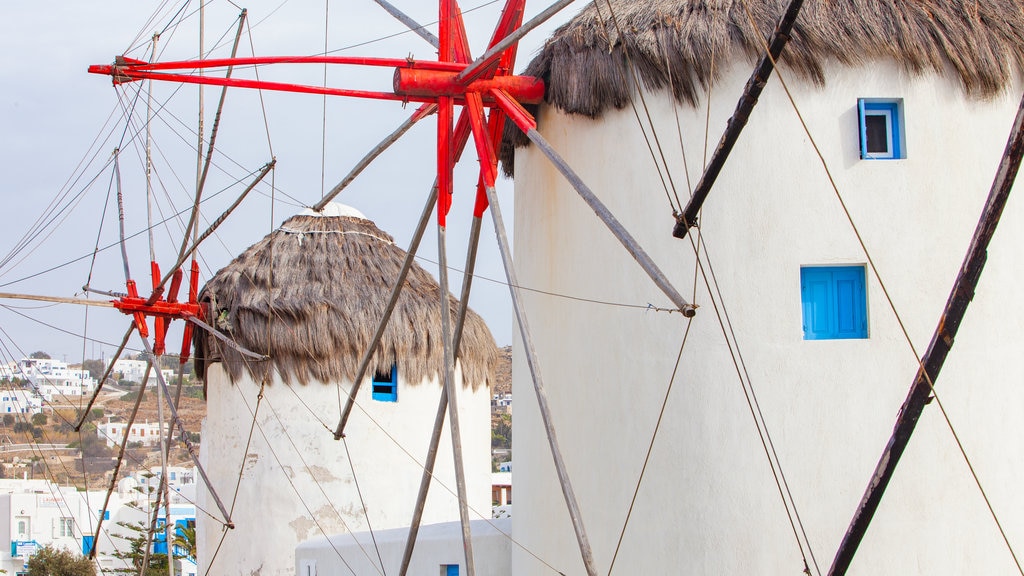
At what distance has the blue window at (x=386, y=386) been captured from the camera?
19.7m

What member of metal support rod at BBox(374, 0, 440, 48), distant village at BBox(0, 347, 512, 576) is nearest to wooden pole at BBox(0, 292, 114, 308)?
distant village at BBox(0, 347, 512, 576)

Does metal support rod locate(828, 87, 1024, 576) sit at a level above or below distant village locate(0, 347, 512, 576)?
above

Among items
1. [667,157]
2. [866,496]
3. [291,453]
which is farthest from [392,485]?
[866,496]


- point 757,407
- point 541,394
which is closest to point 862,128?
point 757,407

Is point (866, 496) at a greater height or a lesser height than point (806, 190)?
lesser

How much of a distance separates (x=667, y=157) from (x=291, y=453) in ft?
34.2

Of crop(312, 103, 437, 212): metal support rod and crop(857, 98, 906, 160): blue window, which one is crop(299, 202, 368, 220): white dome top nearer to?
crop(312, 103, 437, 212): metal support rod

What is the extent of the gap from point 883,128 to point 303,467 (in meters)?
11.4

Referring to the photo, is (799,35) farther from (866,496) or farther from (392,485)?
(392,485)

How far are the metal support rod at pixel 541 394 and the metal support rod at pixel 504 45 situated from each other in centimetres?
107

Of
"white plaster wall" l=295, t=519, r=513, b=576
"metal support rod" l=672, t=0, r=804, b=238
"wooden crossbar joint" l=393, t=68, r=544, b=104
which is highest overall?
"wooden crossbar joint" l=393, t=68, r=544, b=104

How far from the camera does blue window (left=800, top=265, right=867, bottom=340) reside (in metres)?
9.73

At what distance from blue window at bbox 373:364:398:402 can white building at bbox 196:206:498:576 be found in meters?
0.02

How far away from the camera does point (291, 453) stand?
1900 centimetres
